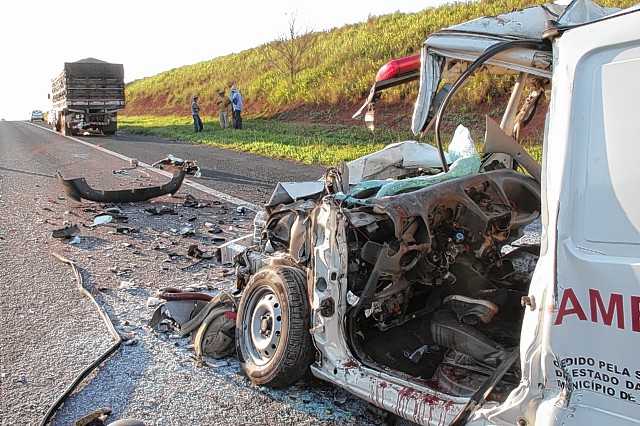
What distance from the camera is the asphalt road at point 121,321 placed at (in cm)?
335

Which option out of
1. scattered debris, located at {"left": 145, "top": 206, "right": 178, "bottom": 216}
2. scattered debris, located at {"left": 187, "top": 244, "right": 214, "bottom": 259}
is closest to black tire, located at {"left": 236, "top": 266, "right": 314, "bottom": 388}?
scattered debris, located at {"left": 187, "top": 244, "right": 214, "bottom": 259}

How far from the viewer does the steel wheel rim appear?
11.6 feet

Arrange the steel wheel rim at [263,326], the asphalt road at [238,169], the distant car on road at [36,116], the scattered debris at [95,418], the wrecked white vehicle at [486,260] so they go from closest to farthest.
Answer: the wrecked white vehicle at [486,260] → the scattered debris at [95,418] → the steel wheel rim at [263,326] → the asphalt road at [238,169] → the distant car on road at [36,116]

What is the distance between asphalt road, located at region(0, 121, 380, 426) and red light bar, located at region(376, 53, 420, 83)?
76.9 inches

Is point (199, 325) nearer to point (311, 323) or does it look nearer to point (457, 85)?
point (311, 323)

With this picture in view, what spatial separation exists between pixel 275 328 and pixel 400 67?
1737 mm

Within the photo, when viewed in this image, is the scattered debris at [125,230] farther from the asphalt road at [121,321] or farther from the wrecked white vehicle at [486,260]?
the wrecked white vehicle at [486,260]

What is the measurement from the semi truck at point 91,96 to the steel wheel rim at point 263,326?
2561 cm

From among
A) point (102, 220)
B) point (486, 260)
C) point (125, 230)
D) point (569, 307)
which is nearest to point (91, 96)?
point (102, 220)

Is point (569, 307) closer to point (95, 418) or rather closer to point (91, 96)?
point (95, 418)

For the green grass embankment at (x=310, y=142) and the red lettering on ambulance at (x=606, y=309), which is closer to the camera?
the red lettering on ambulance at (x=606, y=309)

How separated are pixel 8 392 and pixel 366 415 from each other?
214 centimetres

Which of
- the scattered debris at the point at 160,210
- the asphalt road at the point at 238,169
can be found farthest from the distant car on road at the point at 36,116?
the scattered debris at the point at 160,210

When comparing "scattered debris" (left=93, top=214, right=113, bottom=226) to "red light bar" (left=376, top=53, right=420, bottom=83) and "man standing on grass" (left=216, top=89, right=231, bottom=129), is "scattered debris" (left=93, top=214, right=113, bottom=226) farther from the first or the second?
"man standing on grass" (left=216, top=89, right=231, bottom=129)
